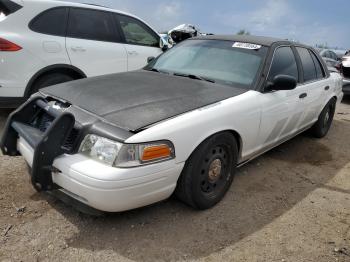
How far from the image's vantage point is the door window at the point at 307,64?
4.59 meters

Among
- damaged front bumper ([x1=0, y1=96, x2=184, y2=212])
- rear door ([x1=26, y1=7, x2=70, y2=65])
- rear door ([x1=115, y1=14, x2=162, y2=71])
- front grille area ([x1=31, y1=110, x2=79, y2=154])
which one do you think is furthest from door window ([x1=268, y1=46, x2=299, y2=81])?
rear door ([x1=26, y1=7, x2=70, y2=65])

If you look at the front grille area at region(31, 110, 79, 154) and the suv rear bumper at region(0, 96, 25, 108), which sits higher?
the front grille area at region(31, 110, 79, 154)

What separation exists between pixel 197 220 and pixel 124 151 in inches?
39.9

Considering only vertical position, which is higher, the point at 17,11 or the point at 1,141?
the point at 17,11

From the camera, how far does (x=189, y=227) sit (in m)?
2.90

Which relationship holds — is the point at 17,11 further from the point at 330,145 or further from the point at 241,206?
the point at 330,145

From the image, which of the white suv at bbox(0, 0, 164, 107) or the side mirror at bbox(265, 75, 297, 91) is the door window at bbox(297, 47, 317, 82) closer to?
the side mirror at bbox(265, 75, 297, 91)

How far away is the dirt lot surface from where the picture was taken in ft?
8.45

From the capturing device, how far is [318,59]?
17.0 feet

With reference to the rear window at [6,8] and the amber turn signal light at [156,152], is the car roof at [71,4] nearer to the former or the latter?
the rear window at [6,8]

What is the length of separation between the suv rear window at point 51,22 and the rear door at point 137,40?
1.04 meters

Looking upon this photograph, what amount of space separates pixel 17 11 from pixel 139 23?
2.20m

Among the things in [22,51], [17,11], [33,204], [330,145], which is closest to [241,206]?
[33,204]

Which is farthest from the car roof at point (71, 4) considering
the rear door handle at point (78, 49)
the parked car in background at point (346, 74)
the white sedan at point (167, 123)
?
the parked car in background at point (346, 74)
